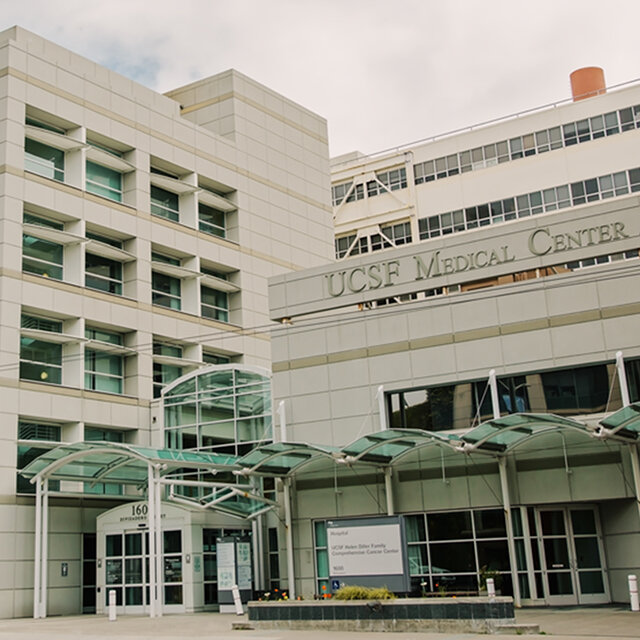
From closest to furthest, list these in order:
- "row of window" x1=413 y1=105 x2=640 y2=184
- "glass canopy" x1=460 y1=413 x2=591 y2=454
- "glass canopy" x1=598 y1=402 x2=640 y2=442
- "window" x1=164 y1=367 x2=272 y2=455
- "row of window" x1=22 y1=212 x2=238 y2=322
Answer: "glass canopy" x1=598 y1=402 x2=640 y2=442 → "glass canopy" x1=460 y1=413 x2=591 y2=454 → "window" x1=164 y1=367 x2=272 y2=455 → "row of window" x1=22 y1=212 x2=238 y2=322 → "row of window" x1=413 y1=105 x2=640 y2=184

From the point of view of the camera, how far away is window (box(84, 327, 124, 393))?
38.3 meters

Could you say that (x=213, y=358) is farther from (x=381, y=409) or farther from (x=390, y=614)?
(x=390, y=614)

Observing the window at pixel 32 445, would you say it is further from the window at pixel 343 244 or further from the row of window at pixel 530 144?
the row of window at pixel 530 144

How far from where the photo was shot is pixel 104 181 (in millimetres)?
40906

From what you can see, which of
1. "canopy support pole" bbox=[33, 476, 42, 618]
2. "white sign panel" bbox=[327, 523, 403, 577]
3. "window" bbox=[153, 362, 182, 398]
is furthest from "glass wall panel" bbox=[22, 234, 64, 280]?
"white sign panel" bbox=[327, 523, 403, 577]

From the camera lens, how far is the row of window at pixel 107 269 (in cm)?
3716

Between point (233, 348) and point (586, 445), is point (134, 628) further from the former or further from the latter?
point (233, 348)

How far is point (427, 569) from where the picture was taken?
2692 centimetres

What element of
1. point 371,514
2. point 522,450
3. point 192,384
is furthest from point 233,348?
point 522,450

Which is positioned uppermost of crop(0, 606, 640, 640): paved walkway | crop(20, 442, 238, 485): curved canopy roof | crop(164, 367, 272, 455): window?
crop(164, 367, 272, 455): window

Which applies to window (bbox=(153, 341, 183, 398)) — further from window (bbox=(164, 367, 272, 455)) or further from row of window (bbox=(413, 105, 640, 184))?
row of window (bbox=(413, 105, 640, 184))

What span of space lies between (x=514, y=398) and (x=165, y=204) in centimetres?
2267

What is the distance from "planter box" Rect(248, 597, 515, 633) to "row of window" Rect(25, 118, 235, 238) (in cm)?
2291

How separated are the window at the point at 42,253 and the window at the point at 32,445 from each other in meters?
6.02
